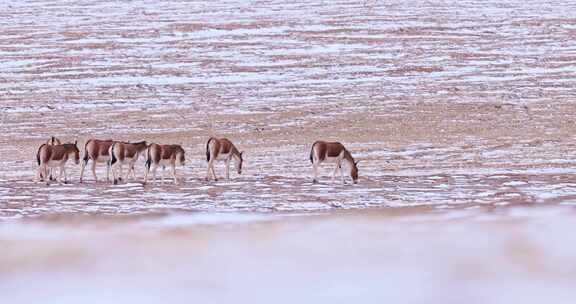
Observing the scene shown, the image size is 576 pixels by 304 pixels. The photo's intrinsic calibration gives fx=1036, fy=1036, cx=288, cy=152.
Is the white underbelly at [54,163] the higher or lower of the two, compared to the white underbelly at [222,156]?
lower

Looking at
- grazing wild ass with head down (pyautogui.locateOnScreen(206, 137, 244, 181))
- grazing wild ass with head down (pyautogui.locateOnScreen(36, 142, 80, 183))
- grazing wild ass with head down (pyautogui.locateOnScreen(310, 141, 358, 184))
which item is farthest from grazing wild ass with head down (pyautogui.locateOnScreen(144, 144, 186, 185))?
grazing wild ass with head down (pyautogui.locateOnScreen(310, 141, 358, 184))

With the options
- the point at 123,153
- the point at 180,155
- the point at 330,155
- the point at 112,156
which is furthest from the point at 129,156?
the point at 330,155

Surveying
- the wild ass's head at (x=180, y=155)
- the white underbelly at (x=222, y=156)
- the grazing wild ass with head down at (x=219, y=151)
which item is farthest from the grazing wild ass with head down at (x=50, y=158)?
the white underbelly at (x=222, y=156)

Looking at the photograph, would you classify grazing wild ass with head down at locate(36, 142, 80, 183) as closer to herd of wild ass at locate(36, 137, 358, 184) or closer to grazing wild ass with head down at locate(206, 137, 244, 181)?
herd of wild ass at locate(36, 137, 358, 184)

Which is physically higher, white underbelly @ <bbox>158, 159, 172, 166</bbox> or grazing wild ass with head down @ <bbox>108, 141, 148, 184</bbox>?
grazing wild ass with head down @ <bbox>108, 141, 148, 184</bbox>

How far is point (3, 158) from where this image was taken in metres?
23.6

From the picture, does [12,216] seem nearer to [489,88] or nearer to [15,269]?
[15,269]

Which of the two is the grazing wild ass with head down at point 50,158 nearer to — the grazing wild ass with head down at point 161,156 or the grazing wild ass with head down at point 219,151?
the grazing wild ass with head down at point 161,156

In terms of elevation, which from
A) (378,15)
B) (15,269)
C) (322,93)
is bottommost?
(15,269)

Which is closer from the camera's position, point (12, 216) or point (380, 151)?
point (12, 216)

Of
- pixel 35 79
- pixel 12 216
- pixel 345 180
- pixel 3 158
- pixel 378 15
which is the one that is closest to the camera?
pixel 12 216

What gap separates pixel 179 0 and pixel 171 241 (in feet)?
208

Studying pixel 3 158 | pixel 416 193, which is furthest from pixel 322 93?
pixel 416 193

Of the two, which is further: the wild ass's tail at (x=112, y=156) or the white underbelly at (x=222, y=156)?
the white underbelly at (x=222, y=156)
